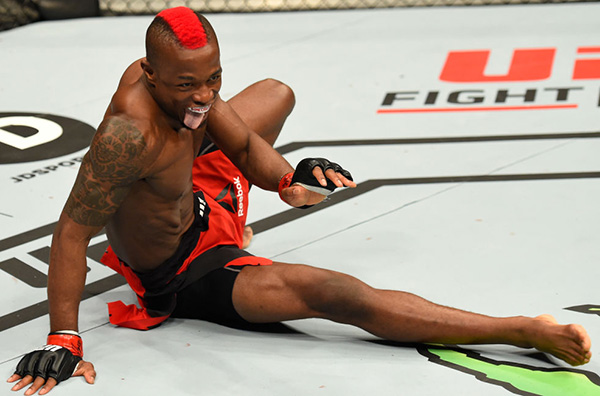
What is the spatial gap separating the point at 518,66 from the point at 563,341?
2.46 metres

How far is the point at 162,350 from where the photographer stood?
211 centimetres

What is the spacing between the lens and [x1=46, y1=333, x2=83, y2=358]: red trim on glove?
1963mm

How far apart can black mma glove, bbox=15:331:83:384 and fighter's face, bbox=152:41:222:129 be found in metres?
0.54

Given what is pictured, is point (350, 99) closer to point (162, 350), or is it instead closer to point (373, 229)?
point (373, 229)

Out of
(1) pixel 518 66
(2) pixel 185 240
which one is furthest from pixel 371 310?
(1) pixel 518 66

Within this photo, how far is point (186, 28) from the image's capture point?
1.80 meters

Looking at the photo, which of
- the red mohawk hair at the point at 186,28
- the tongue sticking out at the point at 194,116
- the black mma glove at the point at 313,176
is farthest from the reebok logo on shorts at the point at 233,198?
the red mohawk hair at the point at 186,28

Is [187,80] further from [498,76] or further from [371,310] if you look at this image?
[498,76]

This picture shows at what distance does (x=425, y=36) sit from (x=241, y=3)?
4.33ft

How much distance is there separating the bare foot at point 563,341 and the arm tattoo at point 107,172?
0.94 meters

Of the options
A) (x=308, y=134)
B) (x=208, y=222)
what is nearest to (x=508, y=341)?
(x=208, y=222)

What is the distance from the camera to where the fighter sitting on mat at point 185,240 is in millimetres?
1865

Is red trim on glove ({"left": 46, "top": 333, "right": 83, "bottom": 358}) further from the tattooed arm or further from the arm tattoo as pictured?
the arm tattoo

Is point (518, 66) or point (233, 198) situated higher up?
point (518, 66)
